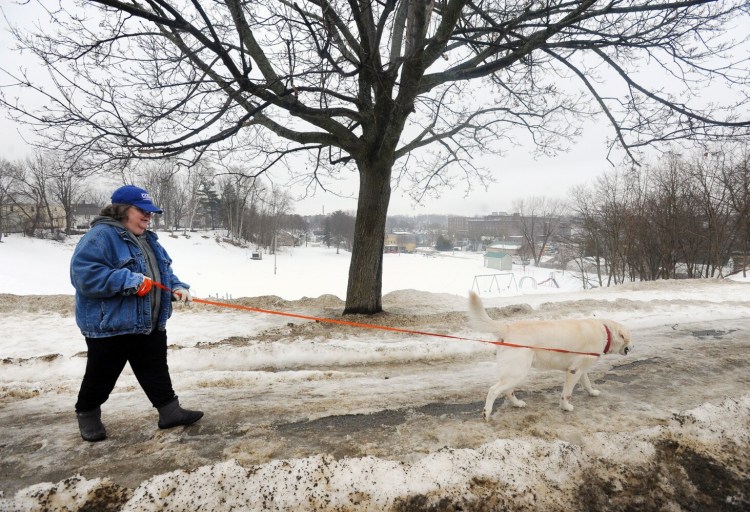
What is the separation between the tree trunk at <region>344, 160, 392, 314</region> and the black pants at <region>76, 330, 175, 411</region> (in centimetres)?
513

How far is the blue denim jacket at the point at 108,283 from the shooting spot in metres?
2.63

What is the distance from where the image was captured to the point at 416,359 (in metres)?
5.49

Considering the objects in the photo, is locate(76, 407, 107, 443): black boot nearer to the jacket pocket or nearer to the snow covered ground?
the snow covered ground

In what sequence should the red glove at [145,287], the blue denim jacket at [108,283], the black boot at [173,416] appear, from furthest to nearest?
1. the black boot at [173,416]
2. the red glove at [145,287]
3. the blue denim jacket at [108,283]

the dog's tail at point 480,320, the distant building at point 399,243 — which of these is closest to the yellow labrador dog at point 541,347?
the dog's tail at point 480,320

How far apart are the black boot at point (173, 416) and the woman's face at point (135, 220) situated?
60.7 inches

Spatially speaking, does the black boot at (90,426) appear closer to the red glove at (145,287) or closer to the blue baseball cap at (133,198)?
the red glove at (145,287)

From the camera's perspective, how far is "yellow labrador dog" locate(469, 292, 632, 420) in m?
3.38

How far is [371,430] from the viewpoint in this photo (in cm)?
319

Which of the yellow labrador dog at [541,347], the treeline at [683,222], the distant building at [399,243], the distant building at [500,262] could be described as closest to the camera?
the yellow labrador dog at [541,347]

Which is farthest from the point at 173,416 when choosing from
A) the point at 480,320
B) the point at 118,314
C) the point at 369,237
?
the point at 369,237

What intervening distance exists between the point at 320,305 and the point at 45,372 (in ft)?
19.1

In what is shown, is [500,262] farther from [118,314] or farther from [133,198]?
[118,314]

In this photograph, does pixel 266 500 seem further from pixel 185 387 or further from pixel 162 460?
pixel 185 387
